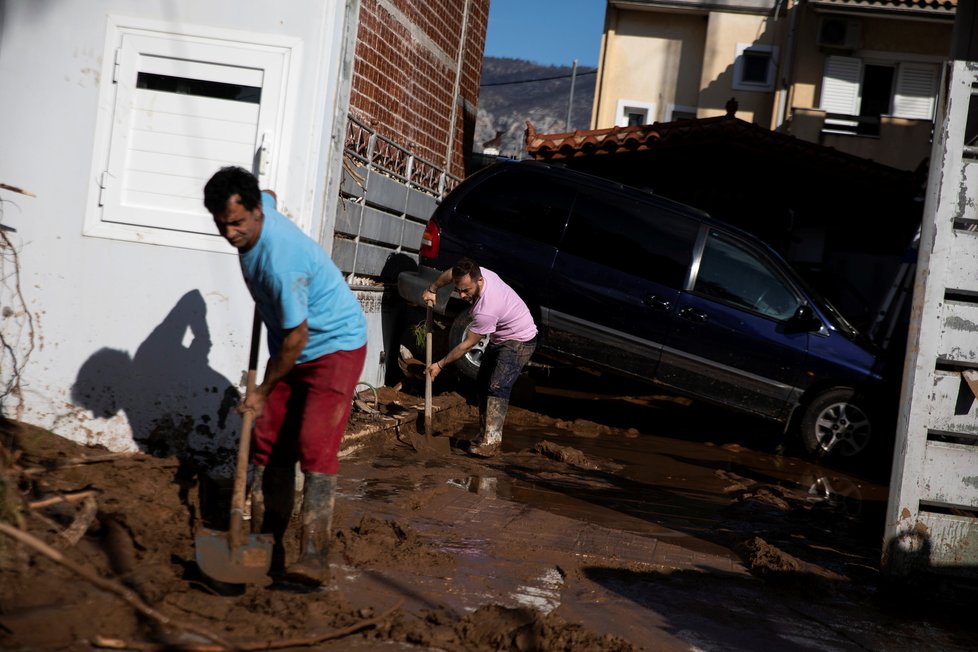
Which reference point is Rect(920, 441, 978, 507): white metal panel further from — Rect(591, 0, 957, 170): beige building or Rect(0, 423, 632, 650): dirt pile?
Rect(591, 0, 957, 170): beige building

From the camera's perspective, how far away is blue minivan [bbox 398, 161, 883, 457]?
9.39m

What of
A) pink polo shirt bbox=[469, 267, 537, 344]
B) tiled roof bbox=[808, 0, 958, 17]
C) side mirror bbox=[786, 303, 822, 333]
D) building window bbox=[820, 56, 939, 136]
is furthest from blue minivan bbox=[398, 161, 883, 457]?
tiled roof bbox=[808, 0, 958, 17]

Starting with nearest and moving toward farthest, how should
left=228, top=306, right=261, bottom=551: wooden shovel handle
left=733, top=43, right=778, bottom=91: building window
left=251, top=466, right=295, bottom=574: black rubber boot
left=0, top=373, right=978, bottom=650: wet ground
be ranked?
1. left=0, top=373, right=978, bottom=650: wet ground
2. left=228, top=306, right=261, bottom=551: wooden shovel handle
3. left=251, top=466, right=295, bottom=574: black rubber boot
4. left=733, top=43, right=778, bottom=91: building window

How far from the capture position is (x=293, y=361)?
455 cm

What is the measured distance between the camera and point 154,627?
3766 mm

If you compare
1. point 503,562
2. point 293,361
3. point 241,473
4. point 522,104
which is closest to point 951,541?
point 503,562

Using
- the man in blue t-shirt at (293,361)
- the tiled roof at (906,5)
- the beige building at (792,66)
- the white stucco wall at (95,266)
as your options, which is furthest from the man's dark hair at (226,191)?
the tiled roof at (906,5)

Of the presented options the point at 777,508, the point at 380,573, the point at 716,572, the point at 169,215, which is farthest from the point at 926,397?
the point at 169,215

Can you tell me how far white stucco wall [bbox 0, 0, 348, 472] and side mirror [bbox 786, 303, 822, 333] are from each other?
5.20 meters

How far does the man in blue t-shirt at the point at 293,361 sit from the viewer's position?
4473 mm

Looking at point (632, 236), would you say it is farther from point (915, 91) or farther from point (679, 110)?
point (679, 110)

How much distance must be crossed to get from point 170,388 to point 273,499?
4.80 ft

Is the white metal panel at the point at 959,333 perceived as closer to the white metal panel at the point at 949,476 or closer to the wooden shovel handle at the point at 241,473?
the white metal panel at the point at 949,476

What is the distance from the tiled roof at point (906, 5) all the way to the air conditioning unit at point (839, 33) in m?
0.59
